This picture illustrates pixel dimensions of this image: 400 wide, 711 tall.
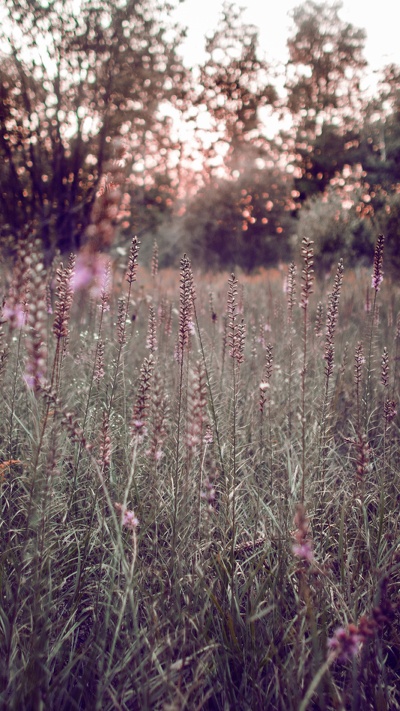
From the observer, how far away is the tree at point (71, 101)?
7.70 metres

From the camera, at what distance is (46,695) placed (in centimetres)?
108

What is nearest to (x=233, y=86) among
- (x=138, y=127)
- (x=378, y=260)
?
(x=138, y=127)

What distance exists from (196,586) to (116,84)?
9.33 metres

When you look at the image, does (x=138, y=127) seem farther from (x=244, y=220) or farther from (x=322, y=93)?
(x=322, y=93)

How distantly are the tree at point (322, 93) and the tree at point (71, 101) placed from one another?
54.0 ft

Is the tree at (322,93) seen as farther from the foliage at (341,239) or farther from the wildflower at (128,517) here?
the wildflower at (128,517)

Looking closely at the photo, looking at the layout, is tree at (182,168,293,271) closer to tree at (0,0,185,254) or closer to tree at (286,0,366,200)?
tree at (286,0,366,200)

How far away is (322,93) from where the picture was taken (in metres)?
25.7

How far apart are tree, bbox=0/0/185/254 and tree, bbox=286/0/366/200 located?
1647 cm

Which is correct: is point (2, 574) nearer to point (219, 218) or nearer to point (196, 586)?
point (196, 586)

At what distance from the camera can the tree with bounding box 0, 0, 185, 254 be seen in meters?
7.70

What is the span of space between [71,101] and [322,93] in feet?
75.0

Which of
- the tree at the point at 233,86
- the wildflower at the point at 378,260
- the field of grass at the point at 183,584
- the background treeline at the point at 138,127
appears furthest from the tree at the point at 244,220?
the field of grass at the point at 183,584

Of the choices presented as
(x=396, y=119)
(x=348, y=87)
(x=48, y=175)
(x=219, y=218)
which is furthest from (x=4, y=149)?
(x=348, y=87)
